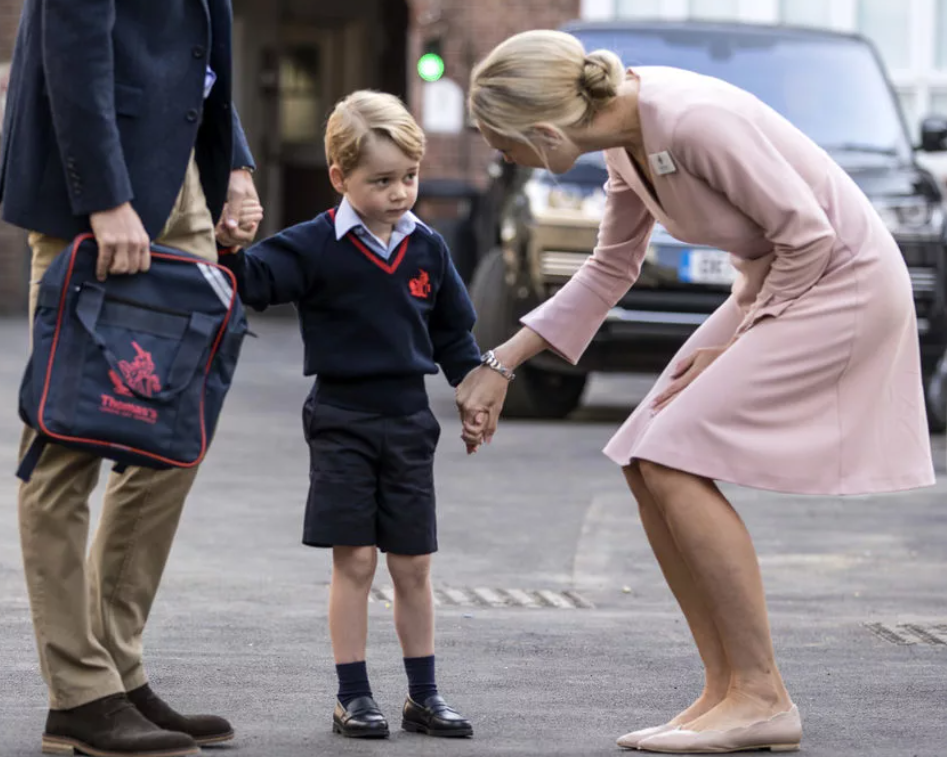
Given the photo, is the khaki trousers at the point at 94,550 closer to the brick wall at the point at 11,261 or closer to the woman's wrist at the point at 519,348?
Answer: the woman's wrist at the point at 519,348

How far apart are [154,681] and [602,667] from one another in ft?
3.49

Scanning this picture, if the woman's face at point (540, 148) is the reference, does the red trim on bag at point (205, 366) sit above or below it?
below

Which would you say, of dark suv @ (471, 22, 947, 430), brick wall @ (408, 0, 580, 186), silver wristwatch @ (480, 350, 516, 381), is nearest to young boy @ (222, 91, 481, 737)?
silver wristwatch @ (480, 350, 516, 381)

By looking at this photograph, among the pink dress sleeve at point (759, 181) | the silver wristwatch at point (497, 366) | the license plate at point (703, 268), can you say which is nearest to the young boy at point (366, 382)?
the silver wristwatch at point (497, 366)

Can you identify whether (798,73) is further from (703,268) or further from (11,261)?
(11,261)

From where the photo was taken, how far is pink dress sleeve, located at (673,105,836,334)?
4516 millimetres

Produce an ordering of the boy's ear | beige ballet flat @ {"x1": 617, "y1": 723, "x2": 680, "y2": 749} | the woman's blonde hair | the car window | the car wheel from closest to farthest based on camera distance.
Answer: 1. the woman's blonde hair
2. beige ballet flat @ {"x1": 617, "y1": 723, "x2": 680, "y2": 749}
3. the boy's ear
4. the car wheel
5. the car window

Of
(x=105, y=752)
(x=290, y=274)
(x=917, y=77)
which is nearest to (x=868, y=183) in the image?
(x=290, y=274)

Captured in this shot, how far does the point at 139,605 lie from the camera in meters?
4.54

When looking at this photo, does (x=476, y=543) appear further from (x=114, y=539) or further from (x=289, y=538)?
(x=114, y=539)

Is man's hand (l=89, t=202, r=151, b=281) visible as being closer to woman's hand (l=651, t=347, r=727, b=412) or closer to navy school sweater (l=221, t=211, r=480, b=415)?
navy school sweater (l=221, t=211, r=480, b=415)

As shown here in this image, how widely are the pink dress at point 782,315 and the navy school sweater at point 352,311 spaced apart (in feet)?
1.65

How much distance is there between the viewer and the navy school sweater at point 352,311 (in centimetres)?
479

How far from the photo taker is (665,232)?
10.6m
